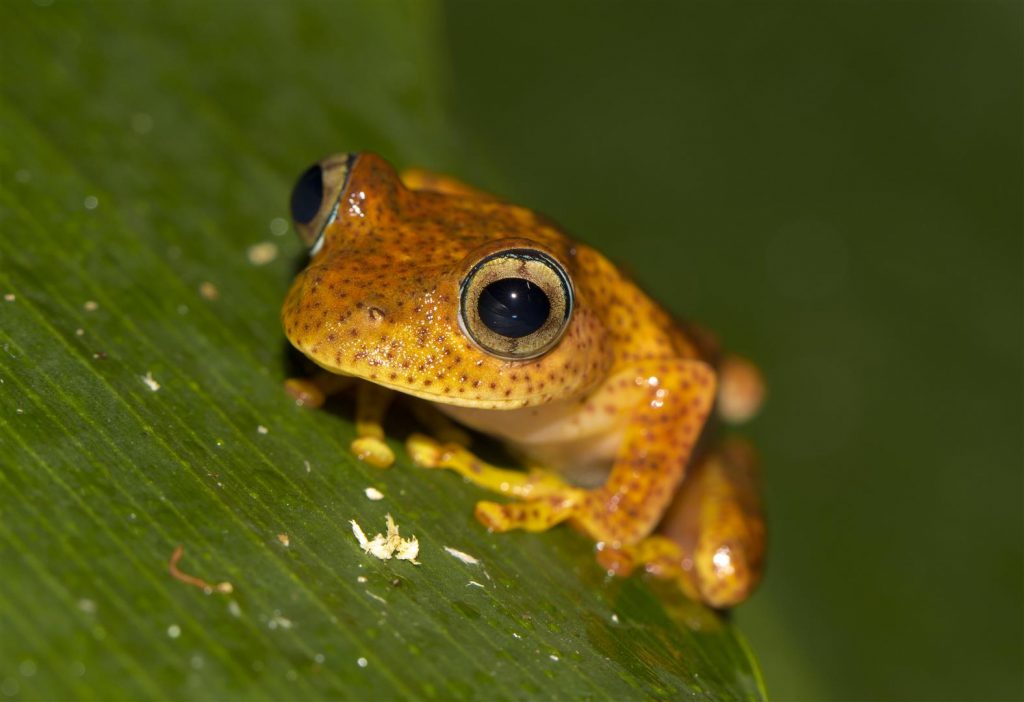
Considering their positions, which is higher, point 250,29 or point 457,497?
point 250,29

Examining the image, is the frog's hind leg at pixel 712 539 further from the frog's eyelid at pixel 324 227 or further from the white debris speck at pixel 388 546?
the frog's eyelid at pixel 324 227

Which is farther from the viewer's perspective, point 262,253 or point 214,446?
point 262,253

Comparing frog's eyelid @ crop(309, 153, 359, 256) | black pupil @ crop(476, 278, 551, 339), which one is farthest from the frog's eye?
frog's eyelid @ crop(309, 153, 359, 256)

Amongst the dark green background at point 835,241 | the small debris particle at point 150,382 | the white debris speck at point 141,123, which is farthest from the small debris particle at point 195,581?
the dark green background at point 835,241

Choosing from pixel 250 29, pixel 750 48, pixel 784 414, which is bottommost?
pixel 784 414

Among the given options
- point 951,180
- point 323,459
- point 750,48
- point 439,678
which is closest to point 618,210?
point 750,48

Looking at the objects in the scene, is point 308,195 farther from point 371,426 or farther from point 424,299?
point 371,426

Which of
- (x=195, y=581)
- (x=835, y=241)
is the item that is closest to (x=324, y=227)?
(x=195, y=581)

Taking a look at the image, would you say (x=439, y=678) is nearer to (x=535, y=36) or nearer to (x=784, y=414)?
(x=784, y=414)
